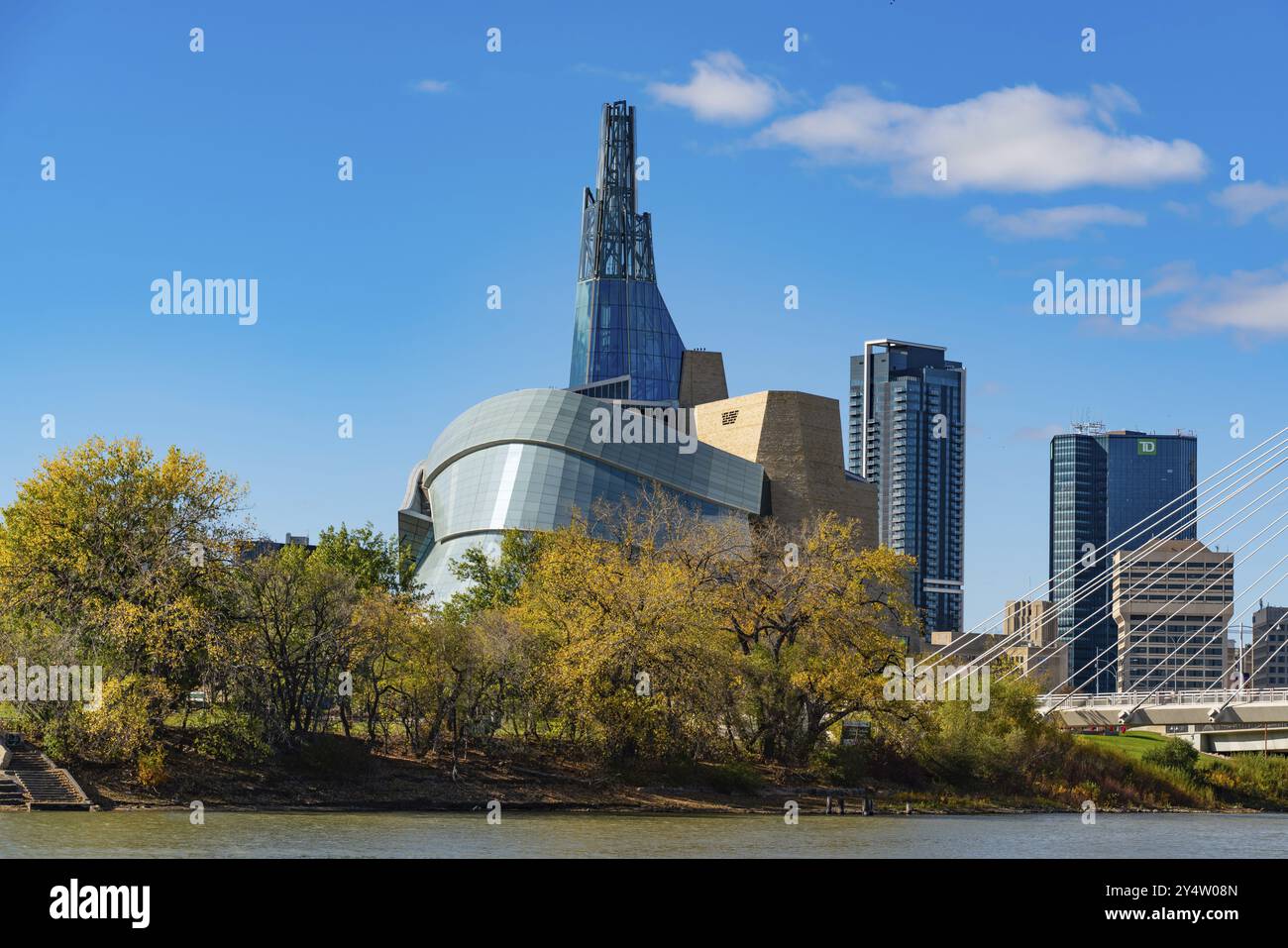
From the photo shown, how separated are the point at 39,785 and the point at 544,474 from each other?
188 ft

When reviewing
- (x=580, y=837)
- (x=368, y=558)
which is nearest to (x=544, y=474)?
(x=368, y=558)

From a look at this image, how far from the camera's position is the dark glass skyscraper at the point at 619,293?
14788 cm

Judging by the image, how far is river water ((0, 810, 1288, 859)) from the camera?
30281 mm

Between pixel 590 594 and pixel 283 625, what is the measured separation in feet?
30.3

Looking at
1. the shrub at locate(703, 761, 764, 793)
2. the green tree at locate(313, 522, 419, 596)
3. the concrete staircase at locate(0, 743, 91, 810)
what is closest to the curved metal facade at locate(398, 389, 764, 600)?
the green tree at locate(313, 522, 419, 596)

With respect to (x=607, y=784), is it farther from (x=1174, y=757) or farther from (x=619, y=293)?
(x=619, y=293)

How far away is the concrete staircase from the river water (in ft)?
2.71

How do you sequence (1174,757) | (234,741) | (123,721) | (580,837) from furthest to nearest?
1. (1174,757)
2. (234,741)
3. (123,721)
4. (580,837)

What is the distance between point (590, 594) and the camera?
48969 millimetres

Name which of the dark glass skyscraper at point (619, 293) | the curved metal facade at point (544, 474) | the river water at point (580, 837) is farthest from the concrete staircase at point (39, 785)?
the dark glass skyscraper at point (619, 293)

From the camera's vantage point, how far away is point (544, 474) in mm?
94188

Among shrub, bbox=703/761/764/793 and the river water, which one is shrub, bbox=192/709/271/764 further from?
shrub, bbox=703/761/764/793

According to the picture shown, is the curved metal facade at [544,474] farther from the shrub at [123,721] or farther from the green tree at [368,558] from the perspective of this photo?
the shrub at [123,721]

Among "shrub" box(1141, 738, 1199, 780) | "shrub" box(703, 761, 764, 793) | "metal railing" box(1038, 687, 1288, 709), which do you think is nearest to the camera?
"shrub" box(703, 761, 764, 793)
